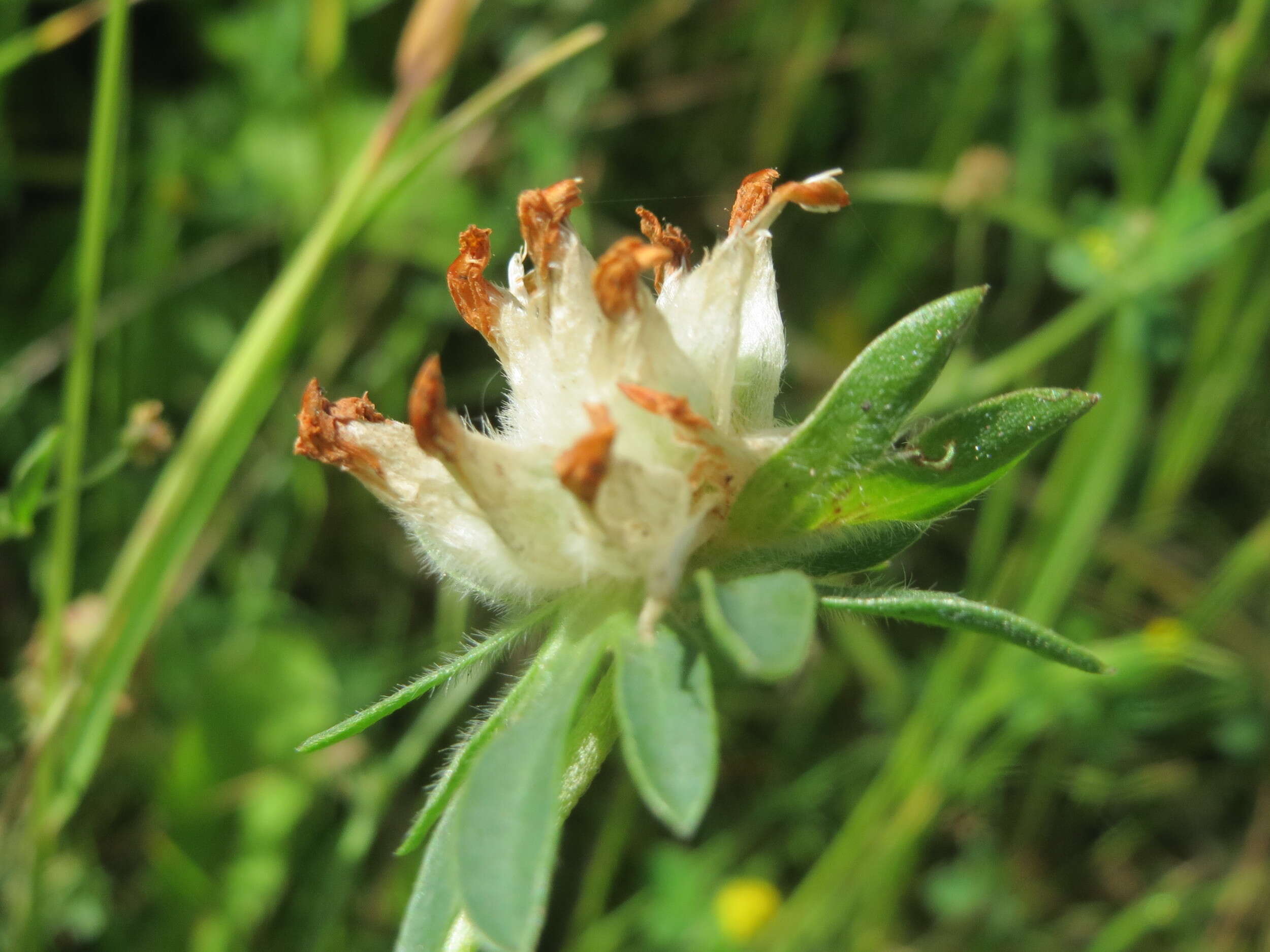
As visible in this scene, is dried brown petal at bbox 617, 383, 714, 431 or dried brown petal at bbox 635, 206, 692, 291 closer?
dried brown petal at bbox 617, 383, 714, 431

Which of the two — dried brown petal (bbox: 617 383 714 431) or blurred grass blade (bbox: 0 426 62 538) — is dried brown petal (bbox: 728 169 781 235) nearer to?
dried brown petal (bbox: 617 383 714 431)

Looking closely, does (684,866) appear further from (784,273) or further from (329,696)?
(784,273)

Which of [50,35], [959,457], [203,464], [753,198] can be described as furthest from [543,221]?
[50,35]

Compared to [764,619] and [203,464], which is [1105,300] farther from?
[764,619]

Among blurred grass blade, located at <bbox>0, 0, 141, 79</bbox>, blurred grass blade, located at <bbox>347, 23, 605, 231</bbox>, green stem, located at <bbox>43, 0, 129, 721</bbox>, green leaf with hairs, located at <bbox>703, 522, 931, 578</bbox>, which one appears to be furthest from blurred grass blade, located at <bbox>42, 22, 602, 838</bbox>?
green leaf with hairs, located at <bbox>703, 522, 931, 578</bbox>

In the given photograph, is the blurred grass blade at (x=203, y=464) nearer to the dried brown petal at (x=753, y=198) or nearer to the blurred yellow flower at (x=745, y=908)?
the dried brown petal at (x=753, y=198)

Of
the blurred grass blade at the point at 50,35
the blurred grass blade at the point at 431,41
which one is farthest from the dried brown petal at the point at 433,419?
the blurred grass blade at the point at 50,35

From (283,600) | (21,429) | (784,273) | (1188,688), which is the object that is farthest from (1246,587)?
(21,429)
